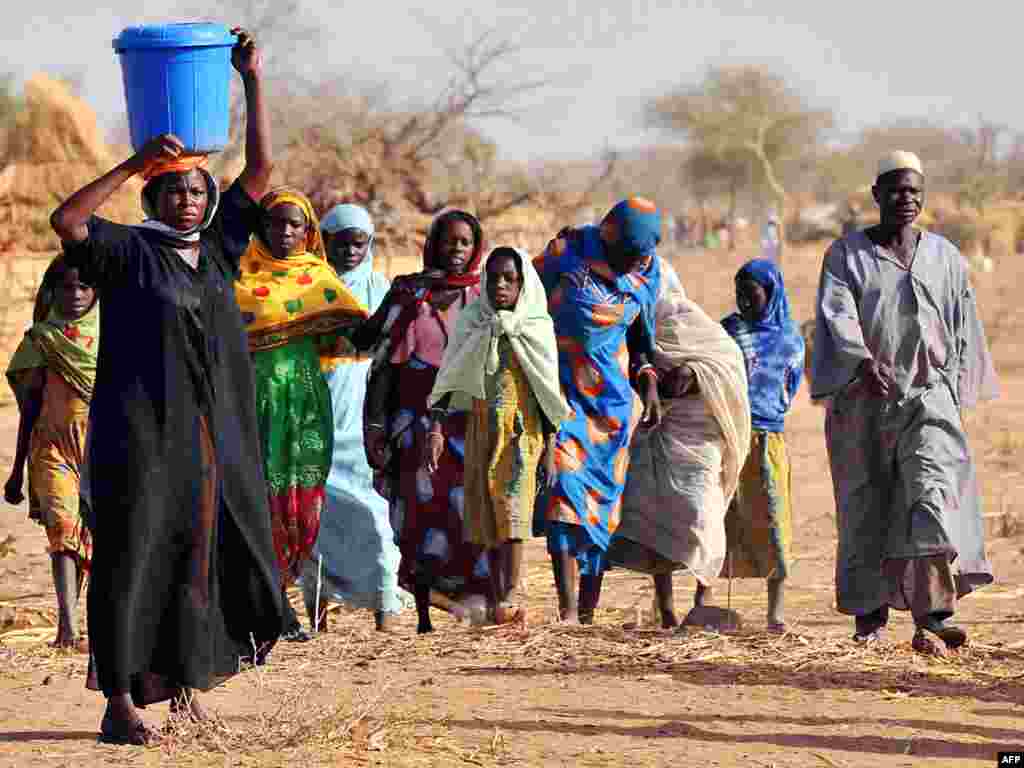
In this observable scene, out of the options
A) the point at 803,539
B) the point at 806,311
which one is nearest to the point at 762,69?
the point at 806,311

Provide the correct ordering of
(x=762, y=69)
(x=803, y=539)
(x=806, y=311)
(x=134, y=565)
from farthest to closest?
(x=762, y=69)
(x=806, y=311)
(x=803, y=539)
(x=134, y=565)

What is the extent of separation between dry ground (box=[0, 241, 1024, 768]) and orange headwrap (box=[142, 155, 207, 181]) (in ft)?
4.93

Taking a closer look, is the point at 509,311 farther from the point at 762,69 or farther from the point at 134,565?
the point at 762,69

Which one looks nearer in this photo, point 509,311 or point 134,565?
point 134,565

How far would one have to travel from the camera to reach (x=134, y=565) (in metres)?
5.27

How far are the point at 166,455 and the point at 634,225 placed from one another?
10.1ft

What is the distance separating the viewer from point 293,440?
7.89 metres

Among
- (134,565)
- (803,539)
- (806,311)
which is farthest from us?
(806,311)

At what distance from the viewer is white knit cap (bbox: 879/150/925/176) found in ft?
24.9

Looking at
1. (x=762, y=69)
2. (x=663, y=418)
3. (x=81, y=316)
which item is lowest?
(x=663, y=418)

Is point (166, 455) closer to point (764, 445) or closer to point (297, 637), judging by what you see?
point (297, 637)

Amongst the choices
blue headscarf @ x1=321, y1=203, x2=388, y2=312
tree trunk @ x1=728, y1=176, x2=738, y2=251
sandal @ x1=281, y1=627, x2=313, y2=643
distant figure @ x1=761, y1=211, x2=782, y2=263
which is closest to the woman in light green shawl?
sandal @ x1=281, y1=627, x2=313, y2=643

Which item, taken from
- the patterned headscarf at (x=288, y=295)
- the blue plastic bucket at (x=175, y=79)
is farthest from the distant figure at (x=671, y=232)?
the blue plastic bucket at (x=175, y=79)

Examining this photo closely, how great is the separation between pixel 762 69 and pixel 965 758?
2119 inches
